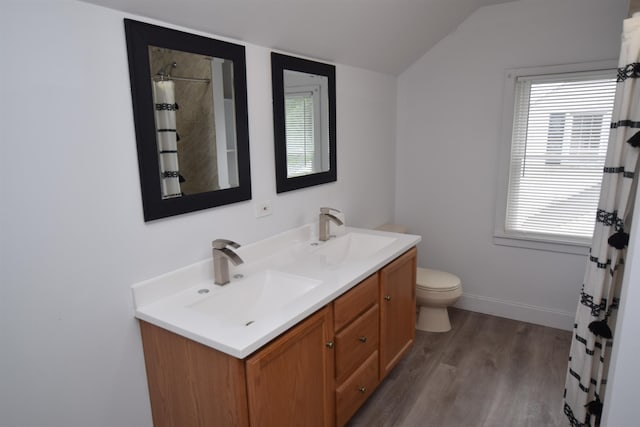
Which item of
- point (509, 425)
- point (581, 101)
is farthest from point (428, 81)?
point (509, 425)

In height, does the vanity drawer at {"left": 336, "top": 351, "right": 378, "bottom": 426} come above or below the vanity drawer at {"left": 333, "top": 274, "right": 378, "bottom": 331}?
below

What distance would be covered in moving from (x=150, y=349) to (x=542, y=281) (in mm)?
2860

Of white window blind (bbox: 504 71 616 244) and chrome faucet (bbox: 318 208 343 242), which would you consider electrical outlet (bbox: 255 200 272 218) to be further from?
white window blind (bbox: 504 71 616 244)

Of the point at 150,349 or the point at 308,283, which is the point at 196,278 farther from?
the point at 308,283

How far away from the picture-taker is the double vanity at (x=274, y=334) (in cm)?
137

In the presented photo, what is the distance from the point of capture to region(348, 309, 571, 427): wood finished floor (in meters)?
2.19

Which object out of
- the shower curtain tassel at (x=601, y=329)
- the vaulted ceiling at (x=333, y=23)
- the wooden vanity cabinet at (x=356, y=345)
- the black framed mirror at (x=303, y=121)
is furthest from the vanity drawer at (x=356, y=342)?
the vaulted ceiling at (x=333, y=23)

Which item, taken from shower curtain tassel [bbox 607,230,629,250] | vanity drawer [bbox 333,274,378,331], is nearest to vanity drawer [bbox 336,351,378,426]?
vanity drawer [bbox 333,274,378,331]

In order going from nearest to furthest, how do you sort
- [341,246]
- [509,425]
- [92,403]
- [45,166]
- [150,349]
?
[45,166], [92,403], [150,349], [509,425], [341,246]

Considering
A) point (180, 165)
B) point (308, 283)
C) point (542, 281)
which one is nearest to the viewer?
point (180, 165)

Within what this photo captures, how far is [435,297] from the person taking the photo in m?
2.97

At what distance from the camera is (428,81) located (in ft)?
10.9

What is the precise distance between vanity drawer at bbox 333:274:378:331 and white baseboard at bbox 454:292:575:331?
5.48 feet

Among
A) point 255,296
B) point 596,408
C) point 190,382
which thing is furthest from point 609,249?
point 190,382
